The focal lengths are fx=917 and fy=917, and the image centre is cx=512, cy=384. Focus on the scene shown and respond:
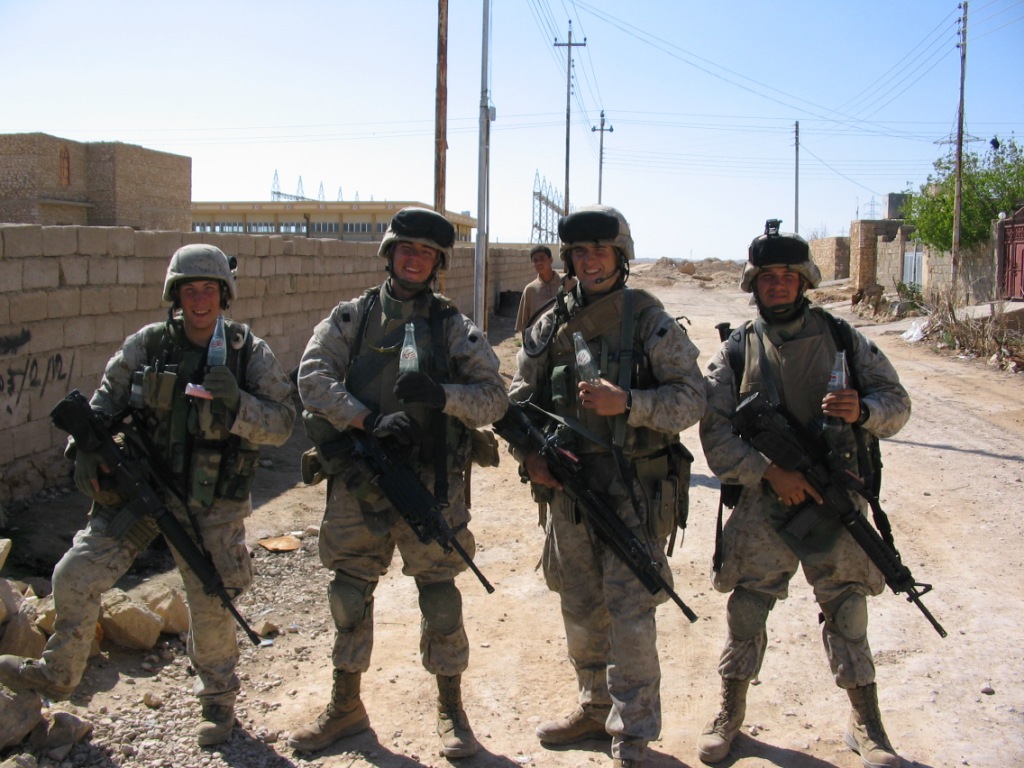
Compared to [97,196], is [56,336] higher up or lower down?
lower down

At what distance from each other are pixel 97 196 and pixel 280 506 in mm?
7648

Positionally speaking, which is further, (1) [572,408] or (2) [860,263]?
(2) [860,263]

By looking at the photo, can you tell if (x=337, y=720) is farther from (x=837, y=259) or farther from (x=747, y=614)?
(x=837, y=259)

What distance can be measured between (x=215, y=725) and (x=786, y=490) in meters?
2.15

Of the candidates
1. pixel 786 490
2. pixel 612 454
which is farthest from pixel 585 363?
pixel 786 490

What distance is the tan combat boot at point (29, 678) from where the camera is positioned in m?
3.07

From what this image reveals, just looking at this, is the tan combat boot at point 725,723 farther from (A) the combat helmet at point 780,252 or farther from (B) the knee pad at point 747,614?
(A) the combat helmet at point 780,252

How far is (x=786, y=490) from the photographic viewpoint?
3.12 m

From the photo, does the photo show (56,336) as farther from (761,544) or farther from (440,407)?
(761,544)

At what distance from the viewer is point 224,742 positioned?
10.6ft

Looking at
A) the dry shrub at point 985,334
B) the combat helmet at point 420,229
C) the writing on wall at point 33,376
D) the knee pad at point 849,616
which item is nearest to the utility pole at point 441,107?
the writing on wall at point 33,376

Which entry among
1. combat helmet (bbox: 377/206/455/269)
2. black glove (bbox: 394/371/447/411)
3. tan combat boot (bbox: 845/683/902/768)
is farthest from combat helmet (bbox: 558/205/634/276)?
tan combat boot (bbox: 845/683/902/768)

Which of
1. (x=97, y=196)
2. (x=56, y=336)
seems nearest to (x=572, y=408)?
(x=56, y=336)

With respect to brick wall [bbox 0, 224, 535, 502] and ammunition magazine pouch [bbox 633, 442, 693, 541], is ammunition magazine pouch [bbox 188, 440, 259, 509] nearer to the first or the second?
ammunition magazine pouch [bbox 633, 442, 693, 541]
